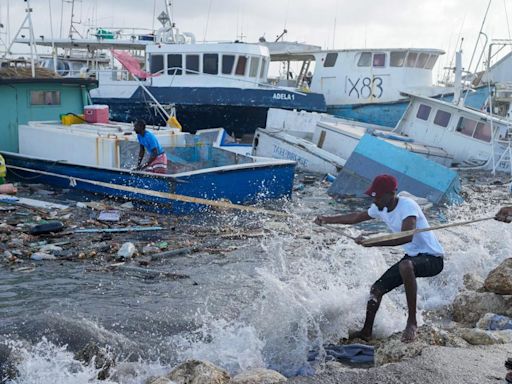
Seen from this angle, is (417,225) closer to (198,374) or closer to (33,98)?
(198,374)

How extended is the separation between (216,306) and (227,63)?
15.7 meters

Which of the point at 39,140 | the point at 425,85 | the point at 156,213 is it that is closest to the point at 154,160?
the point at 156,213

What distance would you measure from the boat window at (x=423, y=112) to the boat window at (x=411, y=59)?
4190mm

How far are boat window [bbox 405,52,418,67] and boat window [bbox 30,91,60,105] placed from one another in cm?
1341

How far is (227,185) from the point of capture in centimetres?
1148

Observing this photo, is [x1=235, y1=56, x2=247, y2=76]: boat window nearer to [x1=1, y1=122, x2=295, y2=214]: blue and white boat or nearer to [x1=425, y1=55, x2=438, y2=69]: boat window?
[x1=425, y1=55, x2=438, y2=69]: boat window

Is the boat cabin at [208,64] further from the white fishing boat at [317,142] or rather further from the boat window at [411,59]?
the boat window at [411,59]

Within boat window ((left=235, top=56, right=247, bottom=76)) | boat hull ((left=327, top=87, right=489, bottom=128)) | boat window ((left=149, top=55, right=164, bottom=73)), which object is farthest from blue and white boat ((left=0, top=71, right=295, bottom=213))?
boat hull ((left=327, top=87, right=489, bottom=128))

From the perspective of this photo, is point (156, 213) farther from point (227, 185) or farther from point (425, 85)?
point (425, 85)

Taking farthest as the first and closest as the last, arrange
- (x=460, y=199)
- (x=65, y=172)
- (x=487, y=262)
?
(x=460, y=199) < (x=65, y=172) < (x=487, y=262)

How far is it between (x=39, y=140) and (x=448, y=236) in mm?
8401

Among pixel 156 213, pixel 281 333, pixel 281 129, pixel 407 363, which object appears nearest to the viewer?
pixel 407 363

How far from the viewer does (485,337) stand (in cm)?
512

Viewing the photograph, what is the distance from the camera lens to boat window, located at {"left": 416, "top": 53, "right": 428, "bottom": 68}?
23242 millimetres
